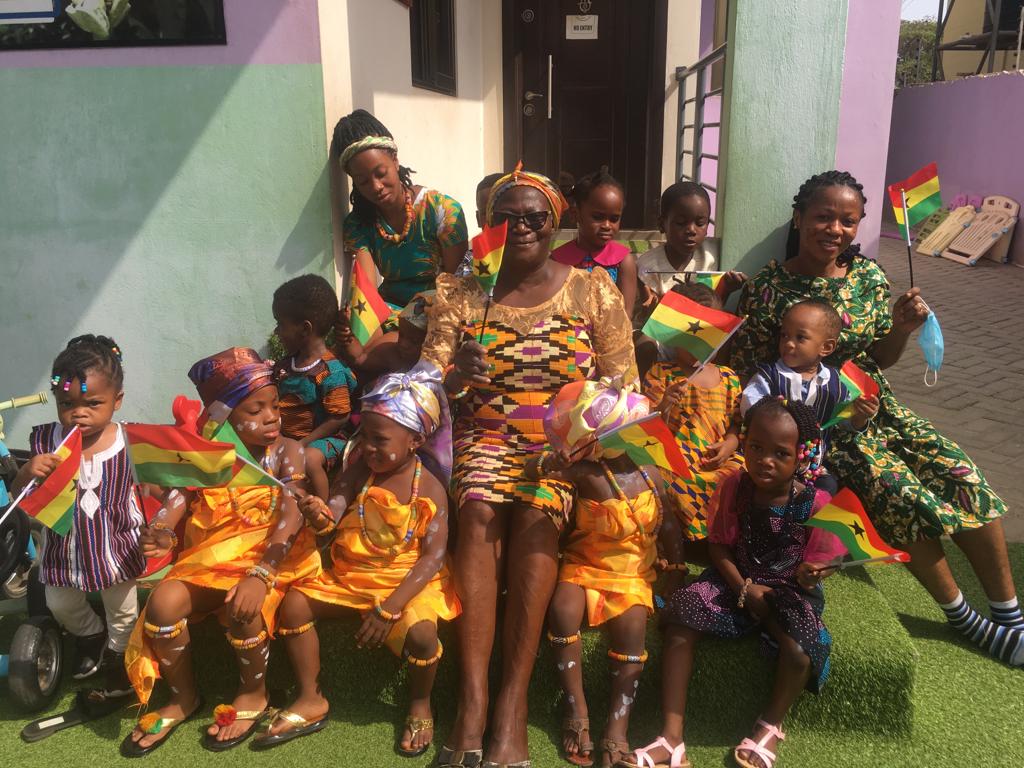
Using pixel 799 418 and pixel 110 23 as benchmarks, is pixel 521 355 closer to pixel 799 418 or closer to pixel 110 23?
pixel 799 418

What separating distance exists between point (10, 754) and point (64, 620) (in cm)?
45

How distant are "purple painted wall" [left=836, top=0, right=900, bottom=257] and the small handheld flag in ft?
12.2

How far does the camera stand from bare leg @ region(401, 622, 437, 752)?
274 cm

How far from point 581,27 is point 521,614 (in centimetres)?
672

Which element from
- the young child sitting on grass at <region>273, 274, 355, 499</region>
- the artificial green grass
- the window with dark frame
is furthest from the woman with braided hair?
the window with dark frame

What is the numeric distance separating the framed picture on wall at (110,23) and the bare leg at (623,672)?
3.20 m

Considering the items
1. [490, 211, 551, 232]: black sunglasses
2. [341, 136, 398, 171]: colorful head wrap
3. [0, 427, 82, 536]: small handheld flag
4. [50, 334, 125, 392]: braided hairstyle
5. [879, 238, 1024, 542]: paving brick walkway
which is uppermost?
[341, 136, 398, 171]: colorful head wrap

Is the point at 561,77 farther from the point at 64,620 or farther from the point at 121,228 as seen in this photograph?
the point at 64,620

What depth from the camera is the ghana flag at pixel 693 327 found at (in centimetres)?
302

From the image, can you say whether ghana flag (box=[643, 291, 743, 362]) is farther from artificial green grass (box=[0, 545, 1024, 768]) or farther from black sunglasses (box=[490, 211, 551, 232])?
artificial green grass (box=[0, 545, 1024, 768])

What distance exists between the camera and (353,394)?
366 centimetres

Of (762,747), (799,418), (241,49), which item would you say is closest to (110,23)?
(241,49)

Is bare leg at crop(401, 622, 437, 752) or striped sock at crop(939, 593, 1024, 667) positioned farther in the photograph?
striped sock at crop(939, 593, 1024, 667)

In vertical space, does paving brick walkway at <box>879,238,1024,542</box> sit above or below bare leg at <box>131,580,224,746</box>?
below
